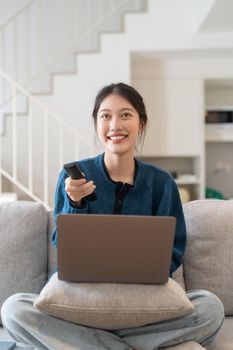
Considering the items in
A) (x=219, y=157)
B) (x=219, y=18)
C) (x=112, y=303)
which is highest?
(x=219, y=18)

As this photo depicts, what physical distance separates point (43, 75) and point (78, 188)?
11.0ft

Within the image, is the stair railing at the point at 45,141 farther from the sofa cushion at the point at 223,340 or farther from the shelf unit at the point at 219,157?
the sofa cushion at the point at 223,340

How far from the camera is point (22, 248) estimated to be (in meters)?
1.56

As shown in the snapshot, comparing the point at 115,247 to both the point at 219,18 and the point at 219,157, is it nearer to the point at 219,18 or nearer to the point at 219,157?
the point at 219,18

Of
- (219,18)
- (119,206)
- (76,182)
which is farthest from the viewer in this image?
(219,18)

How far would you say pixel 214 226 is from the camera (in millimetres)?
1575

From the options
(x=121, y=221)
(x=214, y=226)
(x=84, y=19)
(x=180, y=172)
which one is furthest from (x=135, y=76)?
(x=121, y=221)

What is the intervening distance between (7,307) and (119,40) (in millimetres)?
3552

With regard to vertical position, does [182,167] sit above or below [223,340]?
above

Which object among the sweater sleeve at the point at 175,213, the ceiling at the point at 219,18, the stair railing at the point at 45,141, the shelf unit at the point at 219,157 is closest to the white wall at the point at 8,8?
the stair railing at the point at 45,141

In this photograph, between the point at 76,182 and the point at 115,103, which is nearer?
the point at 76,182

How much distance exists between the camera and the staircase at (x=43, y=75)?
14.4ft

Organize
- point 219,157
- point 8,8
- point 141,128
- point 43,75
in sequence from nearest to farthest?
point 141,128 → point 43,75 → point 8,8 → point 219,157

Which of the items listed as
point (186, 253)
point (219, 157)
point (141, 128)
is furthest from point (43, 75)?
point (186, 253)
